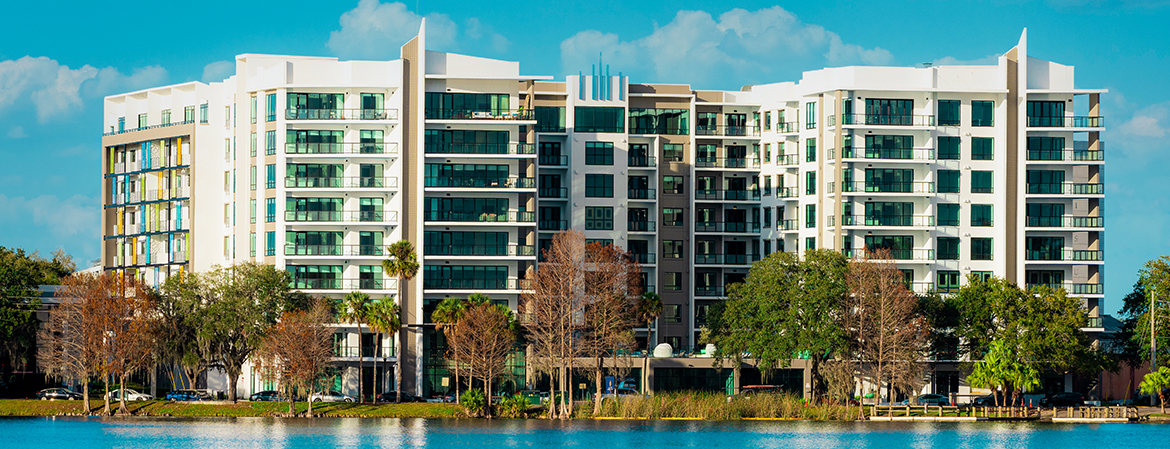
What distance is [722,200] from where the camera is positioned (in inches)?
5659

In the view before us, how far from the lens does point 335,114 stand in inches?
5064

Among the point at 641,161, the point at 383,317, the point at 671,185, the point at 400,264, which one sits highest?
the point at 641,161

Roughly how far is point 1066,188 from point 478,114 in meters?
51.1

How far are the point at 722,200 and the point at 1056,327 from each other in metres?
37.9

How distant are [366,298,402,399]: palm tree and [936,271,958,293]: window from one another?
46.4 meters

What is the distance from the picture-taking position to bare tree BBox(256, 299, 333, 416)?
107375 millimetres

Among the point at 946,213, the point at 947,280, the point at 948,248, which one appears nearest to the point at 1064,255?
the point at 948,248

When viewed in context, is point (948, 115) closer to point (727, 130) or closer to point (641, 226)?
point (727, 130)

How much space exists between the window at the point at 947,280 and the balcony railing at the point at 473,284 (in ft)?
118

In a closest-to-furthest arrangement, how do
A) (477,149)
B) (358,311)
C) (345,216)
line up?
(358,311) → (345,216) → (477,149)

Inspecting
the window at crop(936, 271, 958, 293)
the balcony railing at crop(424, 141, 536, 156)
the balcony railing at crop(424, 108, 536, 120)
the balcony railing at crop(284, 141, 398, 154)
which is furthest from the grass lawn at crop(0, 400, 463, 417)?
the window at crop(936, 271, 958, 293)

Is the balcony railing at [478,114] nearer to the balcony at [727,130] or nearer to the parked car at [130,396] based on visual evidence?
the balcony at [727,130]

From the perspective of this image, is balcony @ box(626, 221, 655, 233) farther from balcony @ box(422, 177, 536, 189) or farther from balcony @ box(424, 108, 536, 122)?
balcony @ box(424, 108, 536, 122)

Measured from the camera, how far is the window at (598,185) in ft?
449
